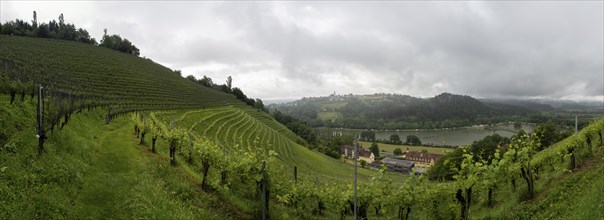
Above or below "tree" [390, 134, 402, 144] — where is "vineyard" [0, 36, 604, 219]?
above

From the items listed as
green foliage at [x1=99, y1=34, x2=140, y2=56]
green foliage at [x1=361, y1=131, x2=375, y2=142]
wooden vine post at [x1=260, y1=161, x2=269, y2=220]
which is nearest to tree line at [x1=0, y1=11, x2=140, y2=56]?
green foliage at [x1=99, y1=34, x2=140, y2=56]

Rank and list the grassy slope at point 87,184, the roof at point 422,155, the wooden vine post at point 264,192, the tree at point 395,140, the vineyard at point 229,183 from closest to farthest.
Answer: the grassy slope at point 87,184, the vineyard at point 229,183, the wooden vine post at point 264,192, the roof at point 422,155, the tree at point 395,140

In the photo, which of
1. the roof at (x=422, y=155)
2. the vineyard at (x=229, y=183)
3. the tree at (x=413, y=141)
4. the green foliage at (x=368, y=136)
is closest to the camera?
the vineyard at (x=229, y=183)

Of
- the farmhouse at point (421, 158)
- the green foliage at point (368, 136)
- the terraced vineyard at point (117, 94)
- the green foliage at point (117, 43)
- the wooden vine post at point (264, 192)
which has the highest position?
the green foliage at point (117, 43)

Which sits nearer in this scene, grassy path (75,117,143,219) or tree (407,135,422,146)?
grassy path (75,117,143,219)

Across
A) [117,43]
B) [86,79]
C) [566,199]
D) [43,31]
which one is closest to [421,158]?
[86,79]

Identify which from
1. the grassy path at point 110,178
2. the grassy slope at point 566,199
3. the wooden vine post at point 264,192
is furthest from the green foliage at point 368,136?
the wooden vine post at point 264,192

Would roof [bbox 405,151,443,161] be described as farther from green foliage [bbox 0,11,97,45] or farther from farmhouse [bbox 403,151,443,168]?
green foliage [bbox 0,11,97,45]

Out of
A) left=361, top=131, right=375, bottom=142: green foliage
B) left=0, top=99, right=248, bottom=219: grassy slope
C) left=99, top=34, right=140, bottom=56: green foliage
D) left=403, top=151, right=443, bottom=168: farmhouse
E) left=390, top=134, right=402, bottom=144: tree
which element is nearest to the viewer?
left=0, top=99, right=248, bottom=219: grassy slope

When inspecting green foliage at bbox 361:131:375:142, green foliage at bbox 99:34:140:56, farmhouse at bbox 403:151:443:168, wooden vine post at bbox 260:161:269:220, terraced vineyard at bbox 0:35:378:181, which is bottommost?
farmhouse at bbox 403:151:443:168

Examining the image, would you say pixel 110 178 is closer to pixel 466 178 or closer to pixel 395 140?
pixel 466 178

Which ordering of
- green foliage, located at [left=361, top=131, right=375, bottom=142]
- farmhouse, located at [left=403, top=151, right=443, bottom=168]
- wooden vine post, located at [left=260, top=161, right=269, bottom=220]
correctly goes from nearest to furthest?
wooden vine post, located at [left=260, top=161, right=269, bottom=220]
farmhouse, located at [left=403, top=151, right=443, bottom=168]
green foliage, located at [left=361, top=131, right=375, bottom=142]

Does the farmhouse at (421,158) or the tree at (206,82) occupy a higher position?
the tree at (206,82)

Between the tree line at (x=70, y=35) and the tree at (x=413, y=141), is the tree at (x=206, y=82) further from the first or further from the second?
the tree at (x=413, y=141)
